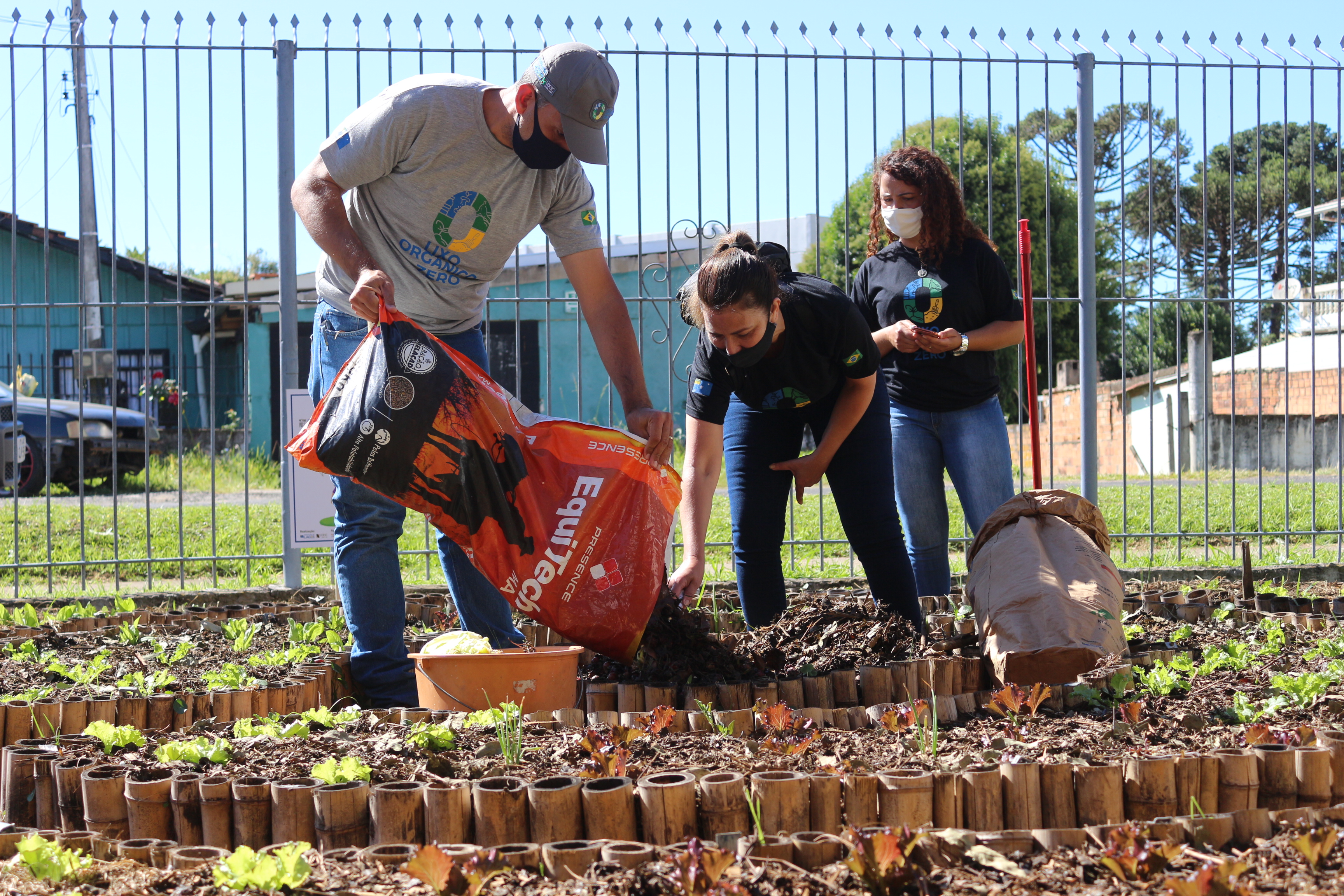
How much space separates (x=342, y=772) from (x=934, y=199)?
2.69 meters

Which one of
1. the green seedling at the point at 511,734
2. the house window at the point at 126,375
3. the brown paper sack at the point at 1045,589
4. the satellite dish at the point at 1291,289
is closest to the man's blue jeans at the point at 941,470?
the brown paper sack at the point at 1045,589

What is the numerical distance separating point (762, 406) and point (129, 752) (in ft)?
6.12

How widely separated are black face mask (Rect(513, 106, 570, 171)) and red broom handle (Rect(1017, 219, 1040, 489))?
1829 mm

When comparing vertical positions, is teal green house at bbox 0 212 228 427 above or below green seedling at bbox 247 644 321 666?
above

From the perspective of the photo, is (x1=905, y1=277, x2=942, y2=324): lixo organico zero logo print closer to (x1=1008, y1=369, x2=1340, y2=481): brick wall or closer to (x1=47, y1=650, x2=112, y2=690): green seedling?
(x1=47, y1=650, x2=112, y2=690): green seedling

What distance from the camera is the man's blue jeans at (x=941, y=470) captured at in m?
3.82

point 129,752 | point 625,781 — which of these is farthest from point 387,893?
point 129,752

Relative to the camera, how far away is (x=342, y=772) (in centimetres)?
203

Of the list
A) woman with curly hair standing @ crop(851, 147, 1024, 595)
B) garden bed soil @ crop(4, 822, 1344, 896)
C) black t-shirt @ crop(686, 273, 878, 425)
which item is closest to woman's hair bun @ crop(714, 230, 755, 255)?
black t-shirt @ crop(686, 273, 878, 425)

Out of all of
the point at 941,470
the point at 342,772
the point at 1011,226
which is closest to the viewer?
the point at 342,772

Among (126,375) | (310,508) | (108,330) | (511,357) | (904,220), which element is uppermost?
(108,330)

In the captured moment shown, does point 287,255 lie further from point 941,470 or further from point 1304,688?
point 1304,688

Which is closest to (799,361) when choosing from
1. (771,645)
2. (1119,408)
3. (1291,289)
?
(771,645)

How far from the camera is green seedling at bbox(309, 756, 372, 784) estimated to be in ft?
6.61
